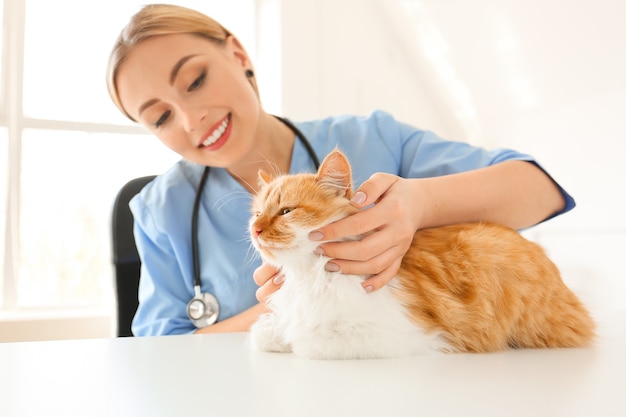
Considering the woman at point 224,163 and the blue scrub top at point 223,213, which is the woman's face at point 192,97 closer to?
the woman at point 224,163

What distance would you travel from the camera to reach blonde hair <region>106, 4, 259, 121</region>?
1.10 meters

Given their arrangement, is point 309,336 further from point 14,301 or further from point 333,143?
point 14,301

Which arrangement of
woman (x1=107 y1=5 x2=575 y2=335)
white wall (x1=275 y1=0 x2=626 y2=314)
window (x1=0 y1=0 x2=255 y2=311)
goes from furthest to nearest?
window (x1=0 y1=0 x2=255 y2=311), white wall (x1=275 y1=0 x2=626 y2=314), woman (x1=107 y1=5 x2=575 y2=335)

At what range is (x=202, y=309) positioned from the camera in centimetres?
116

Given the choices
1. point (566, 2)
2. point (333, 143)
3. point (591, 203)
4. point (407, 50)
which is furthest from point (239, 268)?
point (407, 50)

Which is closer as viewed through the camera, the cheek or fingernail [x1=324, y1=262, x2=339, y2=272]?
fingernail [x1=324, y1=262, x2=339, y2=272]

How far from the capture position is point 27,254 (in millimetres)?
2293

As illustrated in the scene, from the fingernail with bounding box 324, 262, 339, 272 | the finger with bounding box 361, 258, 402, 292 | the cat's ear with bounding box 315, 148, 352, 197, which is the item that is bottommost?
the finger with bounding box 361, 258, 402, 292

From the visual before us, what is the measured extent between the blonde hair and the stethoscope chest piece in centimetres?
52

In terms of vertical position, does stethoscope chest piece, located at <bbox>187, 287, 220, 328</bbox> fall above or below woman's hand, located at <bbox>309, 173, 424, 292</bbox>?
below

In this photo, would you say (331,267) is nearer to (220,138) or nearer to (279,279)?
(279,279)

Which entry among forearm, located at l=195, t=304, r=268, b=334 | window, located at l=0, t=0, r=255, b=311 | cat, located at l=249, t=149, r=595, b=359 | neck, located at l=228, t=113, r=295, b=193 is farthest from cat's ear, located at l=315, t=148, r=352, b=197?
window, located at l=0, t=0, r=255, b=311

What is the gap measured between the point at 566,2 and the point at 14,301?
8.03ft

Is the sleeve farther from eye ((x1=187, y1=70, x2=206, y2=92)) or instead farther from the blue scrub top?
eye ((x1=187, y1=70, x2=206, y2=92))
